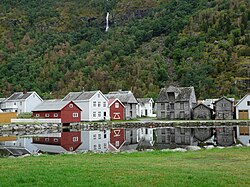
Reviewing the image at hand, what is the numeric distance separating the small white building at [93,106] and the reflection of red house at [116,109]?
127 cm

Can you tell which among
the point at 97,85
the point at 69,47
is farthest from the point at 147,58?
the point at 69,47

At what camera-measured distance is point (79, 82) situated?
144 m

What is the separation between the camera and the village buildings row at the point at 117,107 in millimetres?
65688

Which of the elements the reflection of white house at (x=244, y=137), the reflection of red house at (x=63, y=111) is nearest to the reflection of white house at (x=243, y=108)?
the reflection of white house at (x=244, y=137)

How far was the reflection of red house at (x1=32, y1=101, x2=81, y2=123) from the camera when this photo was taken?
63.6 meters

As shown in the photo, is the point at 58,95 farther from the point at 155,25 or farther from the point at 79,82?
the point at 155,25

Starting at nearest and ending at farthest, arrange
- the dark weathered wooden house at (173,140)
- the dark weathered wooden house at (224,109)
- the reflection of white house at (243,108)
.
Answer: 1. the dark weathered wooden house at (173,140)
2. the reflection of white house at (243,108)
3. the dark weathered wooden house at (224,109)

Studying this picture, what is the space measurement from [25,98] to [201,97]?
172 ft

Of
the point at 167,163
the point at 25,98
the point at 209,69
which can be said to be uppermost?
the point at 209,69

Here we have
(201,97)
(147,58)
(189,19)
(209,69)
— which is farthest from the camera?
(189,19)

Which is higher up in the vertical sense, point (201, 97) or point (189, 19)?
point (189, 19)

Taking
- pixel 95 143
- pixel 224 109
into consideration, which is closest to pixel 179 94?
pixel 224 109

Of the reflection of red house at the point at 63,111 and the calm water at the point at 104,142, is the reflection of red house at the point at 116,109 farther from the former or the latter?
the calm water at the point at 104,142

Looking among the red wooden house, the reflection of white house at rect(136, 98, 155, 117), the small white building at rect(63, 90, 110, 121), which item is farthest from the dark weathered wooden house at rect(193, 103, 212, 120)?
the reflection of white house at rect(136, 98, 155, 117)
